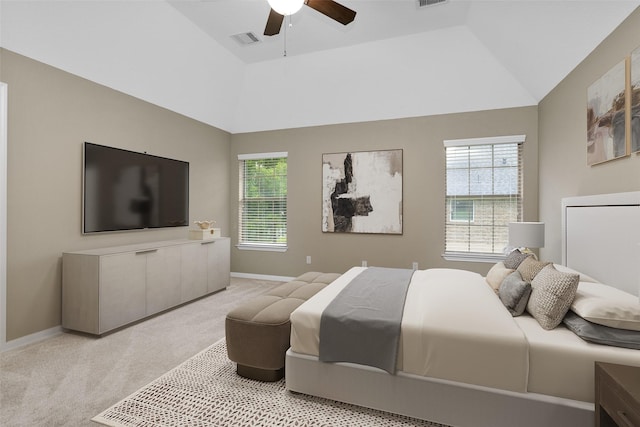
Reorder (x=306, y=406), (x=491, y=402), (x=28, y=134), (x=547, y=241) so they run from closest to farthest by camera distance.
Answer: (x=491, y=402), (x=306, y=406), (x=28, y=134), (x=547, y=241)

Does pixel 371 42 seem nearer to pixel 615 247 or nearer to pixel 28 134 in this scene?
pixel 615 247

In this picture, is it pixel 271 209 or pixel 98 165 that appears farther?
pixel 271 209

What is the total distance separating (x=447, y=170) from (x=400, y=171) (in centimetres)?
67

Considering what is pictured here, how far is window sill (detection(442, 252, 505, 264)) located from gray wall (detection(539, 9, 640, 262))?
0.55m

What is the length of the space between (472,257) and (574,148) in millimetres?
1887

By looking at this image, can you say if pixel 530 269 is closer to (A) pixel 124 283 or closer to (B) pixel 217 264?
(A) pixel 124 283

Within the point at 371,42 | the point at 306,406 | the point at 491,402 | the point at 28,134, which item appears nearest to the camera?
the point at 491,402

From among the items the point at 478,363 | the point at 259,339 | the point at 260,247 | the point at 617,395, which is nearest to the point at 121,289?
the point at 259,339

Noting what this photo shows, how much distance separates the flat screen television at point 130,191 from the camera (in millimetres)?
3379

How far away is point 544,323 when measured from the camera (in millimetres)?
1813

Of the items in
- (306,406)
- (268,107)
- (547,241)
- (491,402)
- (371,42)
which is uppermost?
(371,42)

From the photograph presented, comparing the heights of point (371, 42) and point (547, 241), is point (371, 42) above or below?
above

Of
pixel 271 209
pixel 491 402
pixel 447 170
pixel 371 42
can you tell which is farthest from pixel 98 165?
pixel 447 170

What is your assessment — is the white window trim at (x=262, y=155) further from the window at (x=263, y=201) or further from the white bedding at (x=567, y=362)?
the white bedding at (x=567, y=362)
